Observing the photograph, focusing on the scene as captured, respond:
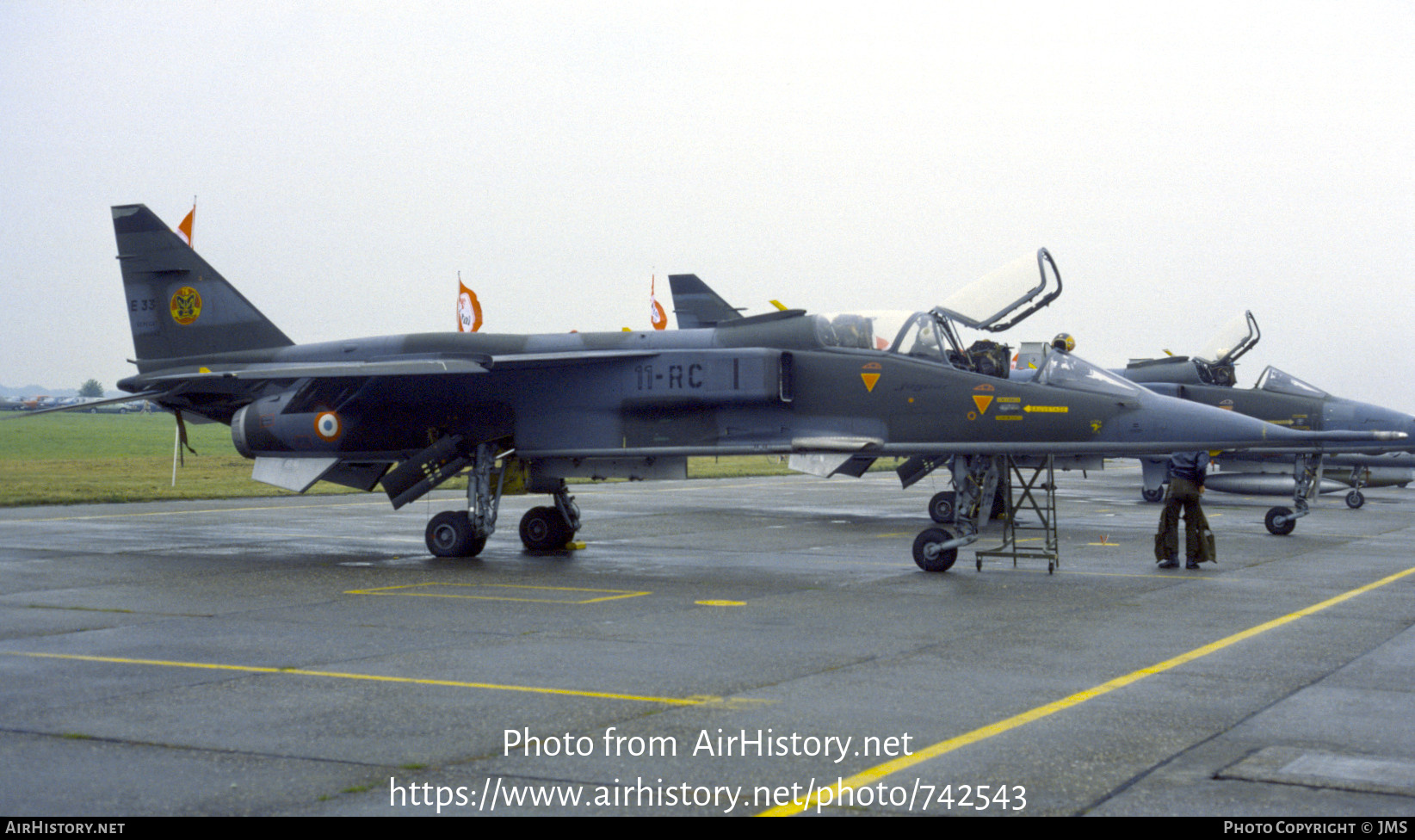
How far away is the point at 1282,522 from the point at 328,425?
14.4 meters

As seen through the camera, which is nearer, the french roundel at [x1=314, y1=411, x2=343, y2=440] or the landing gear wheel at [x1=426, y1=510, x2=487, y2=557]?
the landing gear wheel at [x1=426, y1=510, x2=487, y2=557]

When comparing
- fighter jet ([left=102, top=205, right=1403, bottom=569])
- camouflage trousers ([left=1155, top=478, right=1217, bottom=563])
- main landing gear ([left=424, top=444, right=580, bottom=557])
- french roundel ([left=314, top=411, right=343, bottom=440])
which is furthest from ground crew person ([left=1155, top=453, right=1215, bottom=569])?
french roundel ([left=314, top=411, right=343, bottom=440])

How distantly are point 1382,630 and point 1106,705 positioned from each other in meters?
4.20

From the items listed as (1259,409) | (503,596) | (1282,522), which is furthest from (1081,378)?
(1259,409)

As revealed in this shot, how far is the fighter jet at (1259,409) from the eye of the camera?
23938 mm

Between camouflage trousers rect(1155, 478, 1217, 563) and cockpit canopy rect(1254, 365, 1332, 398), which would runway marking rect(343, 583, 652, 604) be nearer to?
camouflage trousers rect(1155, 478, 1217, 563)

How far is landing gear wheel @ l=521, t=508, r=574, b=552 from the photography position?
Result: 54.0 feet

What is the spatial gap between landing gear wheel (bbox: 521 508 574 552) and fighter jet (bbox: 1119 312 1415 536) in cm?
1224

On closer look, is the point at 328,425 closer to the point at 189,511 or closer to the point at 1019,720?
the point at 189,511

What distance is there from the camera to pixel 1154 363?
2653 centimetres

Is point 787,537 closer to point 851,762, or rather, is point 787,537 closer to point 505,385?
point 505,385

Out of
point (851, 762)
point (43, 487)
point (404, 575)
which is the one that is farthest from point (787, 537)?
point (43, 487)

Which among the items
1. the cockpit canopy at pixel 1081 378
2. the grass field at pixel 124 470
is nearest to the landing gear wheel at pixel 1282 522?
the cockpit canopy at pixel 1081 378

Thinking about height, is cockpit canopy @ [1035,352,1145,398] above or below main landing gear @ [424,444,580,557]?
above
